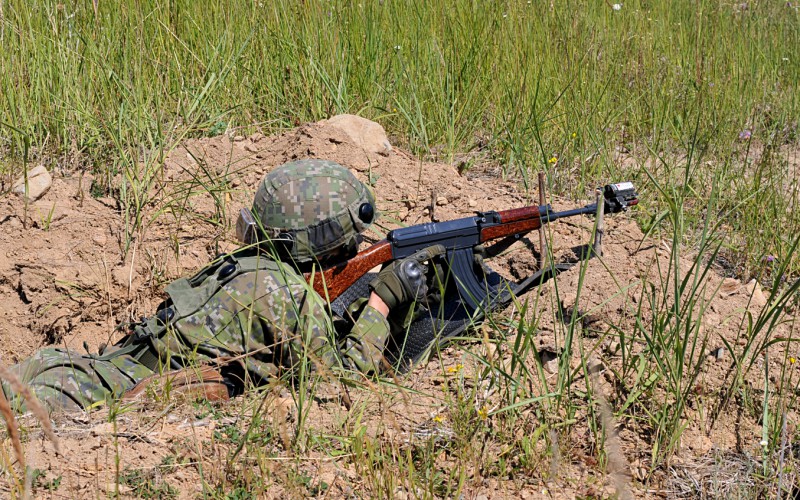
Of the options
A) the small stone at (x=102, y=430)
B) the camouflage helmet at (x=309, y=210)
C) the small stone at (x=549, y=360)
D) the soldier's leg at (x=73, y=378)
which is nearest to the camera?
the small stone at (x=102, y=430)

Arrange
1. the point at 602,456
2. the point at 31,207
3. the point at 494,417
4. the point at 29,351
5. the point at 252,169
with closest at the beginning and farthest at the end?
the point at 602,456, the point at 494,417, the point at 29,351, the point at 31,207, the point at 252,169

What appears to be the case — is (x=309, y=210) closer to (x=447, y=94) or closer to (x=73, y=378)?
(x=73, y=378)

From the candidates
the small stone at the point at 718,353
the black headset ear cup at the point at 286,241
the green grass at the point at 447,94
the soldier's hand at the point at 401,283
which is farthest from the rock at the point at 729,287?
the black headset ear cup at the point at 286,241

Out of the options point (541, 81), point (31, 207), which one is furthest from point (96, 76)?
point (541, 81)

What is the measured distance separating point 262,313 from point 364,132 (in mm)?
2022

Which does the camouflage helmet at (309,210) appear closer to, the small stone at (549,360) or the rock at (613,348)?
the small stone at (549,360)

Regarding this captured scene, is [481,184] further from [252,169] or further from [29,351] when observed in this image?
[29,351]

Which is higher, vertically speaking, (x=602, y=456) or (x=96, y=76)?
(x=96, y=76)

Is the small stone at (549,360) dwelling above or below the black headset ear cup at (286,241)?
below

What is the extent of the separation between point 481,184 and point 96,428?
298cm

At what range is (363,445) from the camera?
9.16 feet

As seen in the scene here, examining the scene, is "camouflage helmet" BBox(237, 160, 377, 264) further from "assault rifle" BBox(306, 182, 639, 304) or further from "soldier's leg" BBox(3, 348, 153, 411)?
"soldier's leg" BBox(3, 348, 153, 411)

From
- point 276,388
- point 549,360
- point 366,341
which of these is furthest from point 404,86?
point 276,388

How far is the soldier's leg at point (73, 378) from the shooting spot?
10.7 ft
